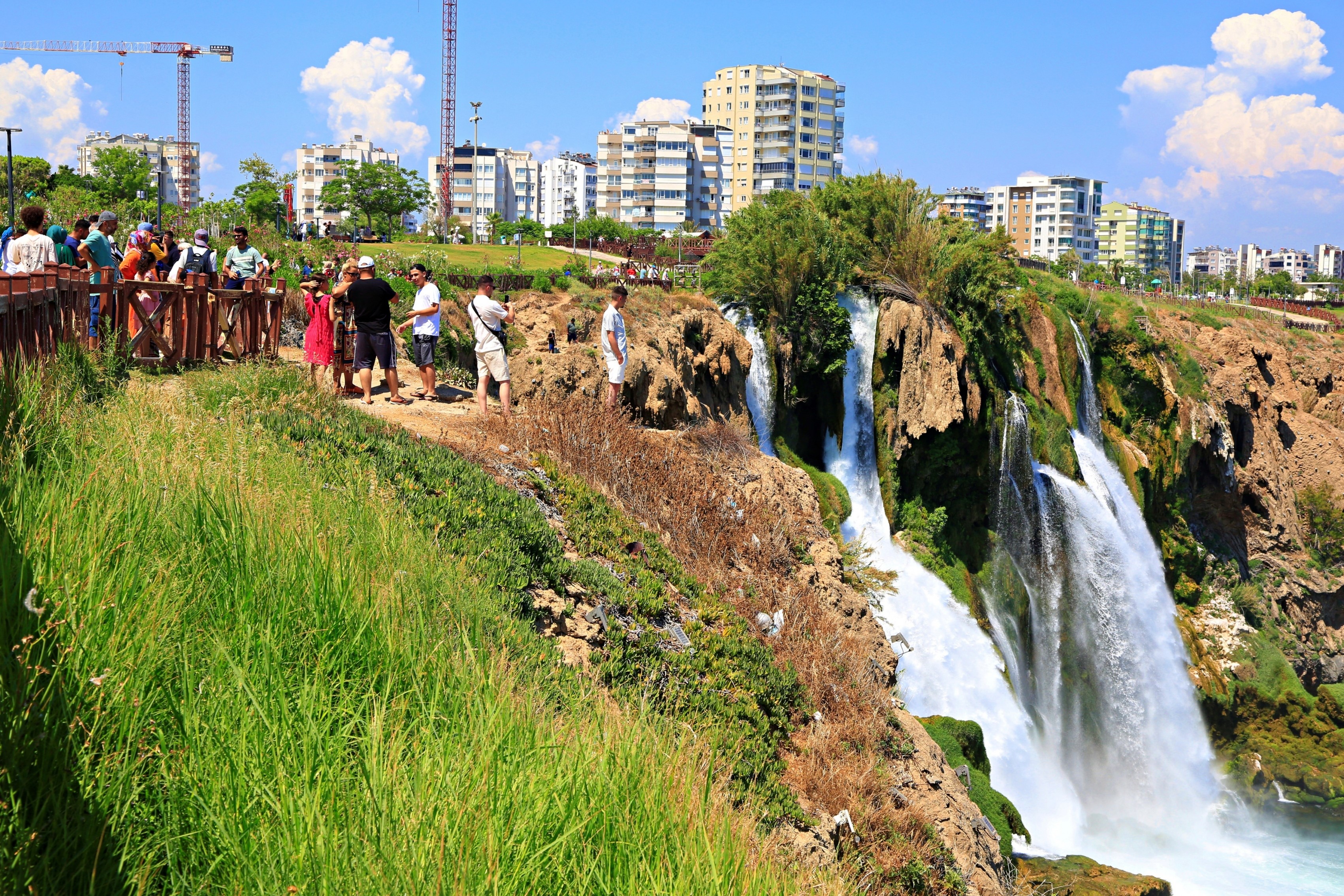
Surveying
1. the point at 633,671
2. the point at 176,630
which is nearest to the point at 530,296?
the point at 633,671

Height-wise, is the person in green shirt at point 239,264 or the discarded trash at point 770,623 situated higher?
the person in green shirt at point 239,264

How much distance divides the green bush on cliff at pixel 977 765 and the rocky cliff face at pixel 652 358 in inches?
270

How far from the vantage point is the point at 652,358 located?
18.5m

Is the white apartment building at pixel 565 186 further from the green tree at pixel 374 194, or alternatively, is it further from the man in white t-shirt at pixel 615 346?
the man in white t-shirt at pixel 615 346

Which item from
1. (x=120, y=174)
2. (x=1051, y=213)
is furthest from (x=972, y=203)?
(x=120, y=174)

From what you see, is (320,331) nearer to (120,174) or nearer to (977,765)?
(977,765)

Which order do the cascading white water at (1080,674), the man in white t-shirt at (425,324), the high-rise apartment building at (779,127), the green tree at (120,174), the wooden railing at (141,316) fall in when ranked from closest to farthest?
1. the wooden railing at (141,316)
2. the man in white t-shirt at (425,324)
3. the cascading white water at (1080,674)
4. the green tree at (120,174)
5. the high-rise apartment building at (779,127)

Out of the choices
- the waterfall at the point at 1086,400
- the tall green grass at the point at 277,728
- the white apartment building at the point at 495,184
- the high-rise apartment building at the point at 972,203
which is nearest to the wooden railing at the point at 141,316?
the tall green grass at the point at 277,728

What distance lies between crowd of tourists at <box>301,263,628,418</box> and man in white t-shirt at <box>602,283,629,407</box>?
1cm

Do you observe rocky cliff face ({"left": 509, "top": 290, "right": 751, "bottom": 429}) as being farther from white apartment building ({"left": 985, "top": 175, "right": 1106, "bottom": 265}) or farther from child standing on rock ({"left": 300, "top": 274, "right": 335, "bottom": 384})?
white apartment building ({"left": 985, "top": 175, "right": 1106, "bottom": 265})

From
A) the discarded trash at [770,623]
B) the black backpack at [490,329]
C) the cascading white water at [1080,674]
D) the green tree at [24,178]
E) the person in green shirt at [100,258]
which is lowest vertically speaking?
the cascading white water at [1080,674]

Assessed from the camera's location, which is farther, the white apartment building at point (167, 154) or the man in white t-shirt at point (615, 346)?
the white apartment building at point (167, 154)

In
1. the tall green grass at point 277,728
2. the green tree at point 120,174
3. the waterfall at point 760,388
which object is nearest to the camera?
the tall green grass at point 277,728

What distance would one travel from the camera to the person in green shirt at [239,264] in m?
13.6
